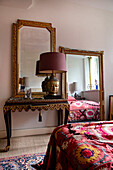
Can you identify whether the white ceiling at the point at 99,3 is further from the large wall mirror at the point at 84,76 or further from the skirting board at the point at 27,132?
the skirting board at the point at 27,132

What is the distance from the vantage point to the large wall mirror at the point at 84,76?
3.15 metres

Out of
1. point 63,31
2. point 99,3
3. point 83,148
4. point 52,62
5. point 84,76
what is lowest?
point 83,148

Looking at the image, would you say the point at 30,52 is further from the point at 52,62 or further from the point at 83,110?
the point at 83,110

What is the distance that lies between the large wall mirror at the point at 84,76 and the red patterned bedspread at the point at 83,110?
0.33ft

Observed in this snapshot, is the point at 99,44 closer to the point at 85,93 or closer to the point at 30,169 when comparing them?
the point at 85,93

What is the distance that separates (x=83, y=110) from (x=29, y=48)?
1.79 metres

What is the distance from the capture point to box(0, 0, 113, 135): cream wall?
281 centimetres

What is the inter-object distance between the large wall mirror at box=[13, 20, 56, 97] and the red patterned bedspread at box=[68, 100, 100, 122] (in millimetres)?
796

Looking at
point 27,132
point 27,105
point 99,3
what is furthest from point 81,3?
point 27,132

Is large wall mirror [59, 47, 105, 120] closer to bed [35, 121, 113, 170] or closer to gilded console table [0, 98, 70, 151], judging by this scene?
gilded console table [0, 98, 70, 151]

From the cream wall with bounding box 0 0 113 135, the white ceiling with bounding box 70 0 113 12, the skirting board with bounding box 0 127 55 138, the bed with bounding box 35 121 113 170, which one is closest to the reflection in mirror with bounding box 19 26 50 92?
the cream wall with bounding box 0 0 113 135

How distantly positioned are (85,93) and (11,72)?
171 centimetres

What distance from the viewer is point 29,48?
115 inches

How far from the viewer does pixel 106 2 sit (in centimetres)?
321
